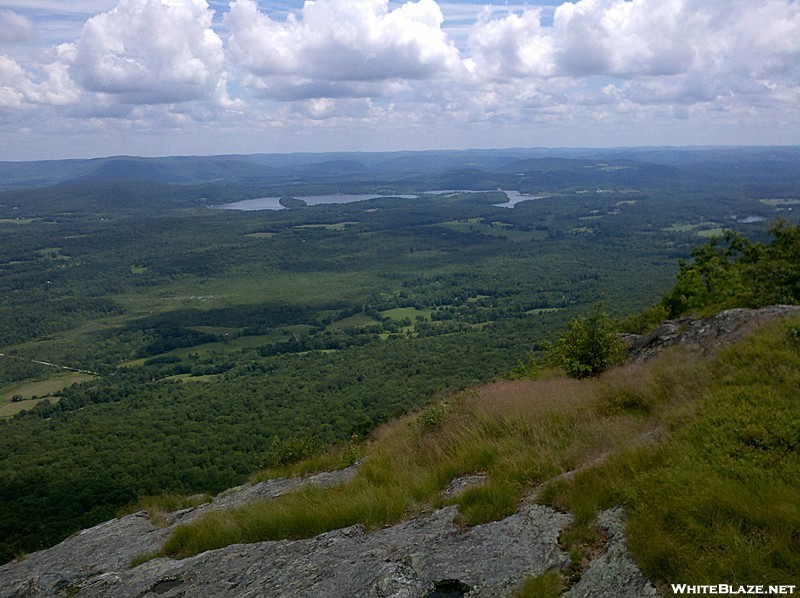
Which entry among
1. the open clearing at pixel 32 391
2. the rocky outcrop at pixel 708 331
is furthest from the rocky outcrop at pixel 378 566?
the open clearing at pixel 32 391

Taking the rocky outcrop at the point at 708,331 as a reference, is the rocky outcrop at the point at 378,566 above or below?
below

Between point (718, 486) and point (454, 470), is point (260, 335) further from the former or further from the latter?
point (718, 486)

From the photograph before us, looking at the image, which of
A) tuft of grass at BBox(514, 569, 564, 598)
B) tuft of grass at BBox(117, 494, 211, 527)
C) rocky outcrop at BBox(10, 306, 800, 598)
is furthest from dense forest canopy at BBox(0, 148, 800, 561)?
tuft of grass at BBox(514, 569, 564, 598)

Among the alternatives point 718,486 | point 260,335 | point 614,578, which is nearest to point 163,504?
point 614,578

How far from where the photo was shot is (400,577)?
584cm

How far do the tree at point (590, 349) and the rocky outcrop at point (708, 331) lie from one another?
0.65 metres

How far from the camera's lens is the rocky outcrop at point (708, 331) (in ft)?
34.9

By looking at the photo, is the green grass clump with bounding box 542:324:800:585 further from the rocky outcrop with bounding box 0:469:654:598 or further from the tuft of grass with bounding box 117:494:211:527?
the tuft of grass with bounding box 117:494:211:527

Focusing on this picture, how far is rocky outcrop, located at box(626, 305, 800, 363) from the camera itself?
10648 millimetres

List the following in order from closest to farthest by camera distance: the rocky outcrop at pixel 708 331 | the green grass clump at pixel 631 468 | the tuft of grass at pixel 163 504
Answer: the green grass clump at pixel 631 468 < the rocky outcrop at pixel 708 331 < the tuft of grass at pixel 163 504

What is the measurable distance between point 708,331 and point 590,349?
2.86 m

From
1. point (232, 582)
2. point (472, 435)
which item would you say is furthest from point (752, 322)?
point (232, 582)

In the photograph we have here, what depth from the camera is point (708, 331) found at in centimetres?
1225

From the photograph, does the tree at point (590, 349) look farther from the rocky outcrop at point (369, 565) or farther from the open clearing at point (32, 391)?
the open clearing at point (32, 391)
